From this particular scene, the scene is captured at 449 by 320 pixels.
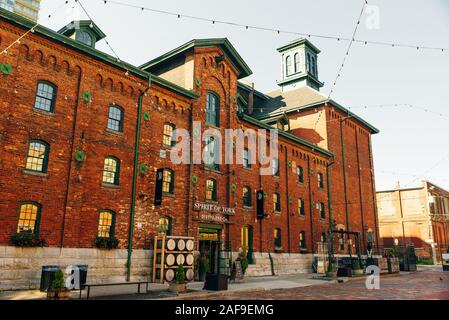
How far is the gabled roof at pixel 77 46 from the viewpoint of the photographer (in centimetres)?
1518

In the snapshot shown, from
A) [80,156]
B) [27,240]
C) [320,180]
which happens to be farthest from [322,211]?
[27,240]

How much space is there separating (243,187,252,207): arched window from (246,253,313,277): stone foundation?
11.5 feet

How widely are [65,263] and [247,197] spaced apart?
13668mm

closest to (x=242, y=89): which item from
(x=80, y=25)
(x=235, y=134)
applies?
(x=235, y=134)

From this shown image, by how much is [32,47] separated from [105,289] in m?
11.0

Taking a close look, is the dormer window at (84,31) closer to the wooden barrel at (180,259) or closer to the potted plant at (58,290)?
the wooden barrel at (180,259)

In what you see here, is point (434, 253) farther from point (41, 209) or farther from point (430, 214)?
point (41, 209)

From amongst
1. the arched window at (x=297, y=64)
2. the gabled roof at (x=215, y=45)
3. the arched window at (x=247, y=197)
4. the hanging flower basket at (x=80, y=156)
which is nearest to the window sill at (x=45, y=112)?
the hanging flower basket at (x=80, y=156)

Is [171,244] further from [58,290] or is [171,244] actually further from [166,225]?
[58,290]

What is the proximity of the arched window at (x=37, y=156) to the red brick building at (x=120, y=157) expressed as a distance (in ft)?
0.14

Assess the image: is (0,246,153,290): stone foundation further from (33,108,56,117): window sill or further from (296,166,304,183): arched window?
(296,166,304,183): arched window

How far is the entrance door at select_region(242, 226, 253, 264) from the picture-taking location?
A: 2454cm

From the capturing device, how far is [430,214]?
5222 centimetres

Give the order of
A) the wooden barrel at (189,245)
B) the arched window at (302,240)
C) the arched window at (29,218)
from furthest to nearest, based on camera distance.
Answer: the arched window at (302,240) < the wooden barrel at (189,245) < the arched window at (29,218)
